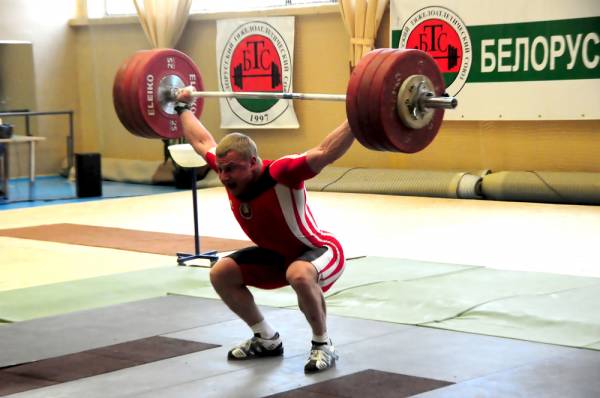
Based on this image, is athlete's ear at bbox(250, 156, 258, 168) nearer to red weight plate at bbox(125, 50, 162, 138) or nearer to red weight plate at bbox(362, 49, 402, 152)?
red weight plate at bbox(362, 49, 402, 152)

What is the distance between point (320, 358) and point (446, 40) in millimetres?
5486

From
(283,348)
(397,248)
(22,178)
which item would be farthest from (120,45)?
(283,348)

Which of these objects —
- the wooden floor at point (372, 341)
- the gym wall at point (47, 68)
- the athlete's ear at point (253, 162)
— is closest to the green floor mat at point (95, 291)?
the wooden floor at point (372, 341)

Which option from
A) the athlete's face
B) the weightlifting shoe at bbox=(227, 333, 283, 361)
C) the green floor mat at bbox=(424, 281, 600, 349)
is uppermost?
the athlete's face

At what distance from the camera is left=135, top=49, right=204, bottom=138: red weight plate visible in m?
4.27

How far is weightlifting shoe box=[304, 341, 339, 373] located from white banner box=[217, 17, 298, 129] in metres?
6.18

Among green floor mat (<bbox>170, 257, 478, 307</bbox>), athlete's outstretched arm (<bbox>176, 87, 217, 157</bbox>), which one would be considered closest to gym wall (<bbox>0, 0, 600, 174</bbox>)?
green floor mat (<bbox>170, 257, 478, 307</bbox>)

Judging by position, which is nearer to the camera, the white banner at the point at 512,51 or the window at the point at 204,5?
the white banner at the point at 512,51

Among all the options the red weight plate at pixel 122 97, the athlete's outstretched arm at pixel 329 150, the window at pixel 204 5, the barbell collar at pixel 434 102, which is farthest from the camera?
the window at pixel 204 5

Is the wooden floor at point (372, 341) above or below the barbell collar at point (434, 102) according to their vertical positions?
below

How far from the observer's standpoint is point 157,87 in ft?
14.3

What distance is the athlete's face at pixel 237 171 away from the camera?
10.9 feet

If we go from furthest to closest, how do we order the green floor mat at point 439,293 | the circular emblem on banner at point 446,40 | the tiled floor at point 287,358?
the circular emblem on banner at point 446,40
the green floor mat at point 439,293
the tiled floor at point 287,358

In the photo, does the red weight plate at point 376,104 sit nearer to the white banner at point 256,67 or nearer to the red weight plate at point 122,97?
the red weight plate at point 122,97
